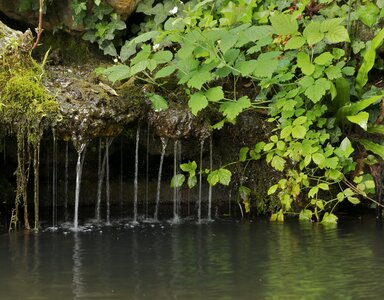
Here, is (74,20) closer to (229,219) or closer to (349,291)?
(229,219)

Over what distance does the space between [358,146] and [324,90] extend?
3.10 feet

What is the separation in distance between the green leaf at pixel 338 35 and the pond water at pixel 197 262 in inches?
65.7

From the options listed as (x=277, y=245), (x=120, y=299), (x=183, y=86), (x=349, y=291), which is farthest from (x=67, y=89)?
(x=349, y=291)

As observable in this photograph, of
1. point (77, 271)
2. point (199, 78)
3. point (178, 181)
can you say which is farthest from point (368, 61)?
point (77, 271)

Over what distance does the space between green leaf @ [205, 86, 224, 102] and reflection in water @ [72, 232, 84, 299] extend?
1.72m

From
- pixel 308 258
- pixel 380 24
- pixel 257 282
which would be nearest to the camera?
pixel 257 282

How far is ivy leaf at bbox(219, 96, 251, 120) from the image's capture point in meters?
7.14

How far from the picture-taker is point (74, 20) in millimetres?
8383

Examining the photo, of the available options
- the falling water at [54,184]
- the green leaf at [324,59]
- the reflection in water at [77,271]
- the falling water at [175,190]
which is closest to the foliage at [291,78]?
the green leaf at [324,59]

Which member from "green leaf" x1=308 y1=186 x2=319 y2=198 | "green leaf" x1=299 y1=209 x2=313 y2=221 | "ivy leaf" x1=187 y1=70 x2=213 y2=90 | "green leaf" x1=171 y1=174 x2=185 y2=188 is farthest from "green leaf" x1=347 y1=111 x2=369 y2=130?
"green leaf" x1=171 y1=174 x2=185 y2=188

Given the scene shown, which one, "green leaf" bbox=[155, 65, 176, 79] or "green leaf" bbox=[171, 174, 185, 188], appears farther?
"green leaf" bbox=[171, 174, 185, 188]

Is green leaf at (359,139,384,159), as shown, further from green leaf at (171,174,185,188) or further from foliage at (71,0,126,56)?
foliage at (71,0,126,56)

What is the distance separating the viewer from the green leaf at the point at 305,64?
23.7 feet

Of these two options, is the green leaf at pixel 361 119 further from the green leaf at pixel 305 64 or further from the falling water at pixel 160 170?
the falling water at pixel 160 170
